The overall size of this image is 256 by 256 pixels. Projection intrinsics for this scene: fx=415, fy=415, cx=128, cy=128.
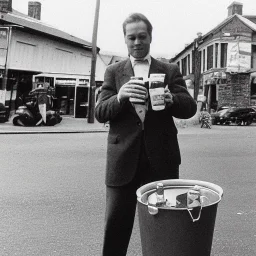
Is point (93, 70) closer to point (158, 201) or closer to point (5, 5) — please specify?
point (5, 5)

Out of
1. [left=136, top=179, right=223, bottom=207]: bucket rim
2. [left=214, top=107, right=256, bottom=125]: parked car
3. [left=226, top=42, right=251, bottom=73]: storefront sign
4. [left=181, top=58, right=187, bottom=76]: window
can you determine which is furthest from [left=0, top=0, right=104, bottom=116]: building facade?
[left=136, top=179, right=223, bottom=207]: bucket rim

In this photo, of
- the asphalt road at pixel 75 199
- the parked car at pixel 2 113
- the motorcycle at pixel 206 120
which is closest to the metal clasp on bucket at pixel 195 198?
the asphalt road at pixel 75 199

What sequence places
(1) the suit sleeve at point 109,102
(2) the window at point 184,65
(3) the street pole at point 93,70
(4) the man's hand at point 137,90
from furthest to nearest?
(2) the window at point 184,65
(3) the street pole at point 93,70
(1) the suit sleeve at point 109,102
(4) the man's hand at point 137,90

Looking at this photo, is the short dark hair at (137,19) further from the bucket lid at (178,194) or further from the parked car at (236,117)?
the parked car at (236,117)

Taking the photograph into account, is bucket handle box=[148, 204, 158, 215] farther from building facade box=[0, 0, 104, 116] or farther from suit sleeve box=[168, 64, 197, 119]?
building facade box=[0, 0, 104, 116]

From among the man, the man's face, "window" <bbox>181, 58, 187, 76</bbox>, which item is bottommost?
the man

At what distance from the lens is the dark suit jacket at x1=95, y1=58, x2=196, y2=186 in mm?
2730

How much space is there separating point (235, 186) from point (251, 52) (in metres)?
30.4

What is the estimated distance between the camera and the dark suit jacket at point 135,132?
273 centimetres

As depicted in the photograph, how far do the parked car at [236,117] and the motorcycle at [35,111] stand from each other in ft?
40.9

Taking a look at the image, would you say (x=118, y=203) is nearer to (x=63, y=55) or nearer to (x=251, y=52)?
(x=63, y=55)

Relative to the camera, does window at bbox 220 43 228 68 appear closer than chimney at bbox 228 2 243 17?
Yes

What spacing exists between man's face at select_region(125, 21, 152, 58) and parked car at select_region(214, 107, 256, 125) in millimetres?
25234

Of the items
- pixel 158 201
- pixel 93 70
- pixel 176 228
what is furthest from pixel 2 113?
pixel 176 228
